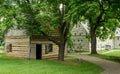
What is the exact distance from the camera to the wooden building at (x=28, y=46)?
39.3 meters

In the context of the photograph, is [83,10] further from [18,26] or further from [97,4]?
[18,26]

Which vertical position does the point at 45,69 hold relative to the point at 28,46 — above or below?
below

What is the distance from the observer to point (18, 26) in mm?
35156

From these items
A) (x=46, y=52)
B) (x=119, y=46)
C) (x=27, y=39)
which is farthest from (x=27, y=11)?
(x=119, y=46)

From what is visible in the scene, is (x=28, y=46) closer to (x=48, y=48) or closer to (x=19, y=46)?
(x=19, y=46)

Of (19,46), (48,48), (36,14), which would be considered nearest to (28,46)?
(19,46)

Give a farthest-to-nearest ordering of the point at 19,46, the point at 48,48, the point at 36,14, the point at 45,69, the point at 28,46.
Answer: the point at 48,48
the point at 19,46
the point at 28,46
the point at 36,14
the point at 45,69

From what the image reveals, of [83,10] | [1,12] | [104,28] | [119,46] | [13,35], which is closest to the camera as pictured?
[83,10]

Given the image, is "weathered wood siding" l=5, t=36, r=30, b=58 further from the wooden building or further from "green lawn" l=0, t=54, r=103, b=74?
"green lawn" l=0, t=54, r=103, b=74

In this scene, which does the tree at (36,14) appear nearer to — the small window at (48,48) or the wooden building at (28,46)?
the wooden building at (28,46)

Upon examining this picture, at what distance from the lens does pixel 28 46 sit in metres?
39.1

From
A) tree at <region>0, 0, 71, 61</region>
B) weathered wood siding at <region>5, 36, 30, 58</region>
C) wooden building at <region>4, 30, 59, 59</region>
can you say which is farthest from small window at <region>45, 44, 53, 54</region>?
tree at <region>0, 0, 71, 61</region>

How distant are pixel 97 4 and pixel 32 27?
464 inches

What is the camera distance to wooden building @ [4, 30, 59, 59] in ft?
129
